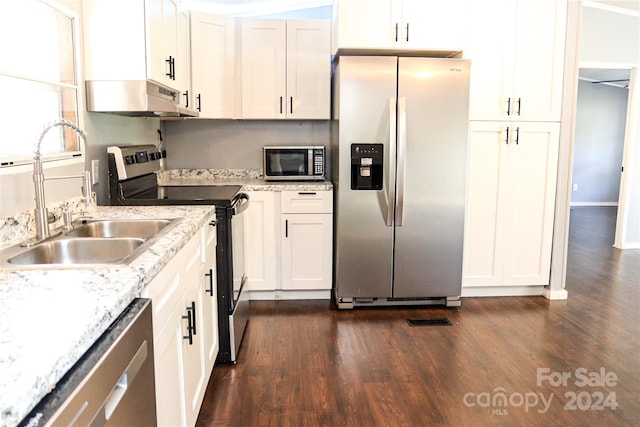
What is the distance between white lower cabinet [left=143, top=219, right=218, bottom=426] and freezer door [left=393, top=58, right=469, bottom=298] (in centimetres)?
154

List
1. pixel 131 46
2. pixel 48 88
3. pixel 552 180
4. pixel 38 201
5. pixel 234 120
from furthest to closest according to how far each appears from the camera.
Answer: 1. pixel 234 120
2. pixel 552 180
3. pixel 131 46
4. pixel 48 88
5. pixel 38 201

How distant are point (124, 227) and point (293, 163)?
6.53 ft

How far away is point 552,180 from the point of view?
376 cm

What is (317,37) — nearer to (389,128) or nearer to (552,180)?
(389,128)

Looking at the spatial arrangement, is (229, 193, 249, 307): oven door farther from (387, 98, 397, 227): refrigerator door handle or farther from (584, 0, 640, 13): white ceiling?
(584, 0, 640, 13): white ceiling

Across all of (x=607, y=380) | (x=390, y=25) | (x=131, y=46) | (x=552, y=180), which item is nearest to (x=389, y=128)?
(x=390, y=25)

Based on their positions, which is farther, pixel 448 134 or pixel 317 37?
pixel 317 37

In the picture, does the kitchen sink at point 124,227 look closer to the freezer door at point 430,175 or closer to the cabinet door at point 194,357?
the cabinet door at point 194,357

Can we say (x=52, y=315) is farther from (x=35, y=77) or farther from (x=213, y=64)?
(x=213, y=64)

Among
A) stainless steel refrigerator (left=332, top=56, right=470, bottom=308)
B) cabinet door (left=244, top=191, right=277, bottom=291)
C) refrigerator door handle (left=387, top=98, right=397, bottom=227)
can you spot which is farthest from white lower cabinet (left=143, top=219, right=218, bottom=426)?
refrigerator door handle (left=387, top=98, right=397, bottom=227)

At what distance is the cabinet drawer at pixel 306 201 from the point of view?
12.1 ft

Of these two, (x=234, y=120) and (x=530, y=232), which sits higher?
(x=234, y=120)

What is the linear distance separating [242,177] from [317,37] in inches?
51.5

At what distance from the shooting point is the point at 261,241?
3754 mm
